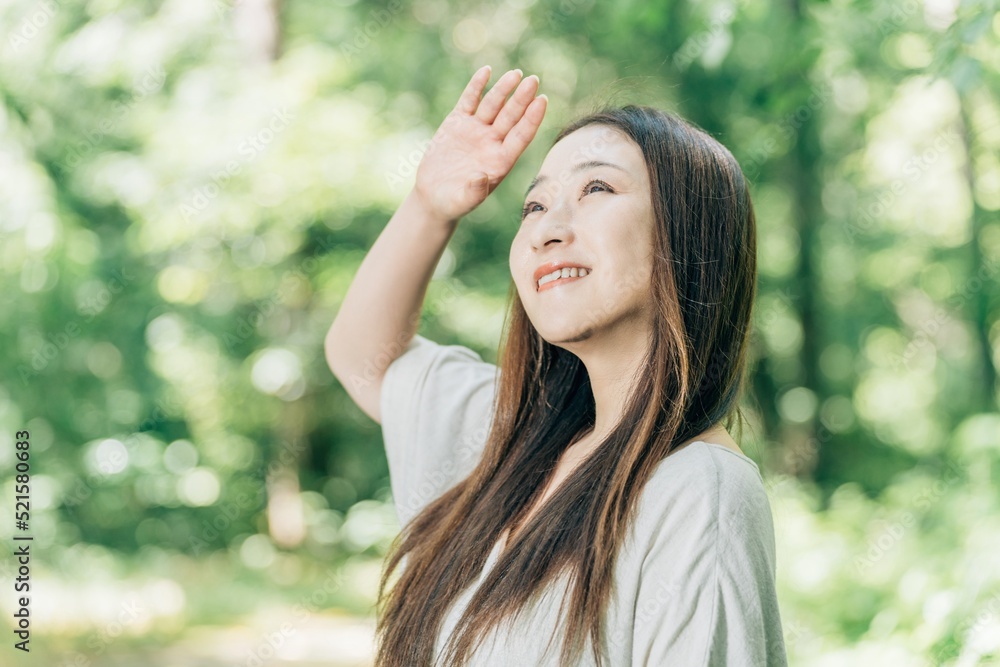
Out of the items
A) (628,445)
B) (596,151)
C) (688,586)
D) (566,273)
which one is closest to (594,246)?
(566,273)

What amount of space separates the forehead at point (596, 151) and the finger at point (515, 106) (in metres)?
0.14

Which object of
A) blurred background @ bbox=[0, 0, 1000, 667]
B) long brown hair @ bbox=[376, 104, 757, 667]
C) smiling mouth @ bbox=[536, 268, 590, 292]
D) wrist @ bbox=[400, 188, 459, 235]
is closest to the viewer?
long brown hair @ bbox=[376, 104, 757, 667]

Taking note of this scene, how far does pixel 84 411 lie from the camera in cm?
740

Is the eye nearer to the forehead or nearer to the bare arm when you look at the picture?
the forehead

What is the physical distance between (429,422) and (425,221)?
390mm

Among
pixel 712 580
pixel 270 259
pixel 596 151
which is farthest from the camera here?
pixel 270 259

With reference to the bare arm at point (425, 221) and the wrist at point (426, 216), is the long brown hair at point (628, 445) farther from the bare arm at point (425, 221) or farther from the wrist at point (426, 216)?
the wrist at point (426, 216)

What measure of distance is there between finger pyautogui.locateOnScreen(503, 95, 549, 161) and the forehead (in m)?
0.09

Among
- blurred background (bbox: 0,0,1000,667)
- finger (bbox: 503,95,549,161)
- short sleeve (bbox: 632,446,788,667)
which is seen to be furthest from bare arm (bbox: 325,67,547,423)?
blurred background (bbox: 0,0,1000,667)

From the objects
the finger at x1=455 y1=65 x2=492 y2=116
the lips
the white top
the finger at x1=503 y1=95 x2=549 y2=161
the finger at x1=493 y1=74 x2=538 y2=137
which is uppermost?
the finger at x1=455 y1=65 x2=492 y2=116

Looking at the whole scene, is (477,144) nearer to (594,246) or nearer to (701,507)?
(594,246)

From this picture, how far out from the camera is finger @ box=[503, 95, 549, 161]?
1.71 m

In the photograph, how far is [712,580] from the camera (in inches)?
47.6

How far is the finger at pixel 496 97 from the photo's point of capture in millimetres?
1723
